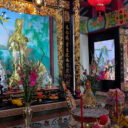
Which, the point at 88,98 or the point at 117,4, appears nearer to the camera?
the point at 88,98

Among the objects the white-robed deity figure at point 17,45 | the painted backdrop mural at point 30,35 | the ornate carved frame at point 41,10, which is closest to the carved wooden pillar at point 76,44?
the ornate carved frame at point 41,10

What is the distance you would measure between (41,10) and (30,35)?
21.1 inches

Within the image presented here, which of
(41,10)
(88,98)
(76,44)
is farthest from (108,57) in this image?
(88,98)

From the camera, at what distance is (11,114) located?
2725 millimetres

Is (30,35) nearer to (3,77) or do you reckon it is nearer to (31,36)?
(31,36)

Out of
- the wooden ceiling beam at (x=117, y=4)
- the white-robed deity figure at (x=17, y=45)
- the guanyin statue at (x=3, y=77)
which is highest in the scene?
the wooden ceiling beam at (x=117, y=4)

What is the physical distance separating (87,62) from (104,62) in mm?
787

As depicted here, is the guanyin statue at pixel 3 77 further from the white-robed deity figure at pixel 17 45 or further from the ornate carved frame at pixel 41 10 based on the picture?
the ornate carved frame at pixel 41 10

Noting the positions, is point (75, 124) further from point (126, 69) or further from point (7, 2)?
point (126, 69)

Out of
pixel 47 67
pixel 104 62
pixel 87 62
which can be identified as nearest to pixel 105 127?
pixel 47 67

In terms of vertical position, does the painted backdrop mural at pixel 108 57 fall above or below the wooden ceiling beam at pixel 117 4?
below

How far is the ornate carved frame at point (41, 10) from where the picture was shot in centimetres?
359

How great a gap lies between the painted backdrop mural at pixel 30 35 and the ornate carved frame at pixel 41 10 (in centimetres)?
9

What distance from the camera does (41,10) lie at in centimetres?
392
